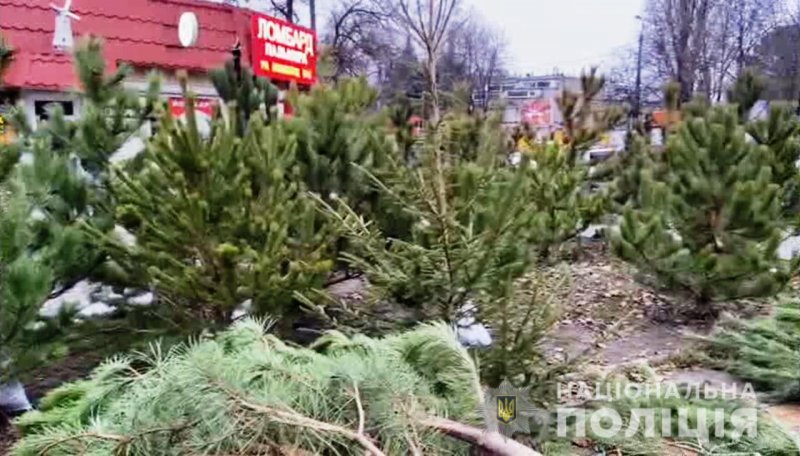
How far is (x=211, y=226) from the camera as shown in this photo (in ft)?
13.4

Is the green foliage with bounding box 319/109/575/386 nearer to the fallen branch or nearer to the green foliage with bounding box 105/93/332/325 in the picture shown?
the green foliage with bounding box 105/93/332/325

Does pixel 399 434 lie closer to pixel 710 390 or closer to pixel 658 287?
pixel 710 390

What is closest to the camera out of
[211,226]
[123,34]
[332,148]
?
[211,226]

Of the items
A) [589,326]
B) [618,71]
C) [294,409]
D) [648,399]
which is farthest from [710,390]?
[618,71]

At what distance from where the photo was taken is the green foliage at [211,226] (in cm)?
395

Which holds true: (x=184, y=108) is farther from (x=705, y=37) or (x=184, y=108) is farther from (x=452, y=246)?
(x=705, y=37)

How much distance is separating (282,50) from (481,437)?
11.3m

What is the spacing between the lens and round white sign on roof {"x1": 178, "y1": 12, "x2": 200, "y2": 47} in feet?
37.0

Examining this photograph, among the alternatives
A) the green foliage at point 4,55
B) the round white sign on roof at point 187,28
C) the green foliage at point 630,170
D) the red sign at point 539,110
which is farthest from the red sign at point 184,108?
the red sign at point 539,110

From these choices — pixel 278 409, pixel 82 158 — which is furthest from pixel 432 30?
pixel 82 158

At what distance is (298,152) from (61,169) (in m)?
1.75

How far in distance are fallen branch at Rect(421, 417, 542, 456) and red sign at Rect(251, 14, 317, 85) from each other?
10307 millimetres

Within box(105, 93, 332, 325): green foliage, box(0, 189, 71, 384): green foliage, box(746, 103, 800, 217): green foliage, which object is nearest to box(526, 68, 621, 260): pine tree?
box(746, 103, 800, 217): green foliage

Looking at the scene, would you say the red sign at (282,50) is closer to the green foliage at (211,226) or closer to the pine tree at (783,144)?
the pine tree at (783,144)
